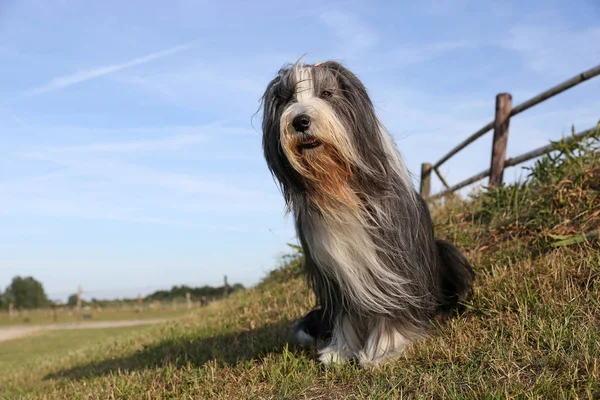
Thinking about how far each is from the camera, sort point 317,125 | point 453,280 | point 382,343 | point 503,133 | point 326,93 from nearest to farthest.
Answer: point 317,125 → point 326,93 → point 382,343 → point 453,280 → point 503,133

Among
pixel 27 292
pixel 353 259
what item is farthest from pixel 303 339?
pixel 27 292

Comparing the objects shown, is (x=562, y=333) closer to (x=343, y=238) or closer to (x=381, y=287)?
(x=381, y=287)

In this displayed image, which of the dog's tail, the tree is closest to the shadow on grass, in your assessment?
the dog's tail

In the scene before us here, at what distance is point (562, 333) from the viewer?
11.1ft

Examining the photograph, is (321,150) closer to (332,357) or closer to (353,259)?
(353,259)

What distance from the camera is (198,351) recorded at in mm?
5105

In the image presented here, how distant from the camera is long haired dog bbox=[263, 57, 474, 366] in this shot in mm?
3195

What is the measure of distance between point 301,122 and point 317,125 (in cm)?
9

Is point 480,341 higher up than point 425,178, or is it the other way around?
point 425,178

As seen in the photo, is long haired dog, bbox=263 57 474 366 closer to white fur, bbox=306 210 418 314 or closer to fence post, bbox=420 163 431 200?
white fur, bbox=306 210 418 314

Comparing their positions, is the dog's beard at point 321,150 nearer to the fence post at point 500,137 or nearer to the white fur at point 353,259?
the white fur at point 353,259

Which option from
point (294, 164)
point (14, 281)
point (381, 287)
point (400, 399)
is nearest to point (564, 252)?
point (381, 287)

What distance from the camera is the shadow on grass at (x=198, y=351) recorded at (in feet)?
15.1

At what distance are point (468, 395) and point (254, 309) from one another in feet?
13.3
